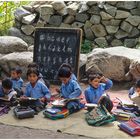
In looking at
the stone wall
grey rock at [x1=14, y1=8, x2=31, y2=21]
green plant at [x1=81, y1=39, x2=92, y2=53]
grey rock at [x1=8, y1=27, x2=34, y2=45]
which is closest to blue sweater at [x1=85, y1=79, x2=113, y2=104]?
green plant at [x1=81, y1=39, x2=92, y2=53]

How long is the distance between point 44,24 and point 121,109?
5.96 metres

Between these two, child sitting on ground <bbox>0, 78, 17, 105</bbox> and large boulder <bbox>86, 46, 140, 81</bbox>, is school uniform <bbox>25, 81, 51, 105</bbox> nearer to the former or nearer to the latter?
child sitting on ground <bbox>0, 78, 17, 105</bbox>

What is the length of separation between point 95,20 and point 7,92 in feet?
16.3

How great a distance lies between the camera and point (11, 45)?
9852 mm

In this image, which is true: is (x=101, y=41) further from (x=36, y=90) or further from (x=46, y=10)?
(x=36, y=90)

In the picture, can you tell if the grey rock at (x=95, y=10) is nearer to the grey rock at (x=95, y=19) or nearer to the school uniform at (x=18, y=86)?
the grey rock at (x=95, y=19)

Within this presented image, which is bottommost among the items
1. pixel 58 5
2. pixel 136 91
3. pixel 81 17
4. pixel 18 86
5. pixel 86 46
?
pixel 86 46

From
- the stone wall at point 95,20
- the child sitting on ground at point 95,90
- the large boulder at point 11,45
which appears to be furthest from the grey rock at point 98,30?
the child sitting on ground at point 95,90

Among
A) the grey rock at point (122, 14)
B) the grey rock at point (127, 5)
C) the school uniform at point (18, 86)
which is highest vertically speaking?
the grey rock at point (127, 5)

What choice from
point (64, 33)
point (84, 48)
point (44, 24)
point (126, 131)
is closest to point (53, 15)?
point (44, 24)

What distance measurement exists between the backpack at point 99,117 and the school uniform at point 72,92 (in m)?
0.44

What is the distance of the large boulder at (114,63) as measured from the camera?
851 centimetres

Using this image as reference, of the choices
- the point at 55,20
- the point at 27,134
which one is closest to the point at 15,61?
the point at 55,20

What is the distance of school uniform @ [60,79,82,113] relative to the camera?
6559mm
